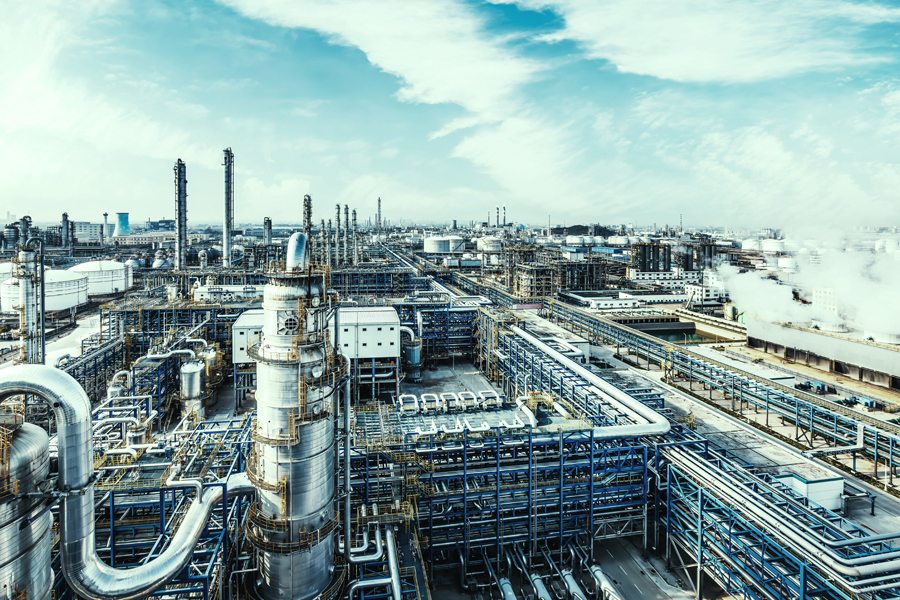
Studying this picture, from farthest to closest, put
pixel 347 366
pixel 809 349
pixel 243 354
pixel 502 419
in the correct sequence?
pixel 809 349 → pixel 243 354 → pixel 502 419 → pixel 347 366

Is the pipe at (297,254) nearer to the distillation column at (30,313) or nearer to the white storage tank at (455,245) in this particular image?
the distillation column at (30,313)

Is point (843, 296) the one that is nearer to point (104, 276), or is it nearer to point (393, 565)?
point (393, 565)

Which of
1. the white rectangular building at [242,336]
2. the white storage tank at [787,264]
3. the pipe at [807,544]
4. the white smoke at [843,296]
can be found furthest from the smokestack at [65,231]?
the white storage tank at [787,264]

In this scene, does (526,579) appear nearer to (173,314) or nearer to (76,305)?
(173,314)

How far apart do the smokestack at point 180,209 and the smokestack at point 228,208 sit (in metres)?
7.38

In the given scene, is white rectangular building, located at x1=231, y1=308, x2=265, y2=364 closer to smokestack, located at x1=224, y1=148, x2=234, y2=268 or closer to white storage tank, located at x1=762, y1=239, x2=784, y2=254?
smokestack, located at x1=224, y1=148, x2=234, y2=268

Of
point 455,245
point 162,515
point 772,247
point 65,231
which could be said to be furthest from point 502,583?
point 455,245

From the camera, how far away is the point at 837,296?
52219 mm

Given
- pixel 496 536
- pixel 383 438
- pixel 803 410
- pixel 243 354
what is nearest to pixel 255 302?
pixel 243 354

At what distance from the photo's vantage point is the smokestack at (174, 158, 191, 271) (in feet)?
196

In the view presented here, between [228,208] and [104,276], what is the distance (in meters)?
26.2

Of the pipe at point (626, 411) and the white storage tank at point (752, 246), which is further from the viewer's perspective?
the white storage tank at point (752, 246)

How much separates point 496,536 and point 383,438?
5562mm

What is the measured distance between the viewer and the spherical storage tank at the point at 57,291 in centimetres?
5994
